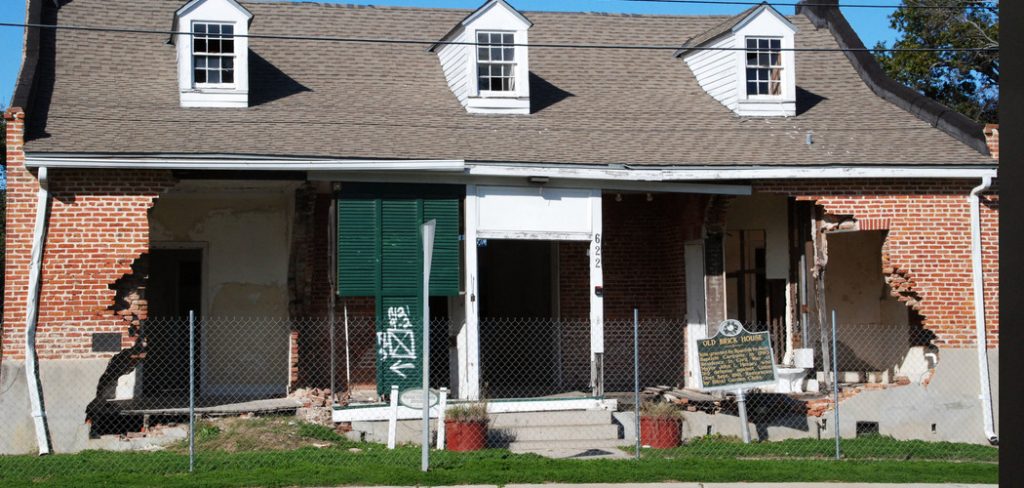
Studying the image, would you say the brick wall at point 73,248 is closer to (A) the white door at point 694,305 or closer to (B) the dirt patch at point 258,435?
(B) the dirt patch at point 258,435

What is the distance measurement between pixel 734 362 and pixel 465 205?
4280 mm

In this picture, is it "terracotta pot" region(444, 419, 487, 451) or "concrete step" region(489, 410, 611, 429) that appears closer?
"terracotta pot" region(444, 419, 487, 451)

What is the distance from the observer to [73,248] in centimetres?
1482

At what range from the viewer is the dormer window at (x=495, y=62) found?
18203mm

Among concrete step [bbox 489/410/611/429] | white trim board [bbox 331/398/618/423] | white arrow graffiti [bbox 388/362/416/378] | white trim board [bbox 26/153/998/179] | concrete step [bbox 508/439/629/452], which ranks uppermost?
white trim board [bbox 26/153/998/179]

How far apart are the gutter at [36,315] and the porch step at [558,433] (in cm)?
572

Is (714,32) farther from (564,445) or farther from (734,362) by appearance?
(564,445)

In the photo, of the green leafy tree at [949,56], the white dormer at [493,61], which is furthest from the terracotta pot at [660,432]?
the green leafy tree at [949,56]

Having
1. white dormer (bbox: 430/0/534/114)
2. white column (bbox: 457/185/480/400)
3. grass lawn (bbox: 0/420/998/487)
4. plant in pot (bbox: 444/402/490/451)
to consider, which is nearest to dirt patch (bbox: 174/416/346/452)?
grass lawn (bbox: 0/420/998/487)

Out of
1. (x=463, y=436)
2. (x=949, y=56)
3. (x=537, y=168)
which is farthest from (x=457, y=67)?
(x=949, y=56)

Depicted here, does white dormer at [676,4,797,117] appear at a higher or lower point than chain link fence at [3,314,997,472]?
higher

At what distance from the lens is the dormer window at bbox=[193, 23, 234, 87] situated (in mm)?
17250

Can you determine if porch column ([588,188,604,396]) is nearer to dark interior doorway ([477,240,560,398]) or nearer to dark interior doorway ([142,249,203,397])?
dark interior doorway ([477,240,560,398])

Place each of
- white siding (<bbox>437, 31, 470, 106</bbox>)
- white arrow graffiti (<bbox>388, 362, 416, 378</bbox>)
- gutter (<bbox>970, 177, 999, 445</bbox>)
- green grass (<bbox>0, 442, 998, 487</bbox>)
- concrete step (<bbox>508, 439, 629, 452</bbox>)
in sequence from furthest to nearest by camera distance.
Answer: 1. white siding (<bbox>437, 31, 470, 106</bbox>)
2. gutter (<bbox>970, 177, 999, 445</bbox>)
3. white arrow graffiti (<bbox>388, 362, 416, 378</bbox>)
4. concrete step (<bbox>508, 439, 629, 452</bbox>)
5. green grass (<bbox>0, 442, 998, 487</bbox>)
